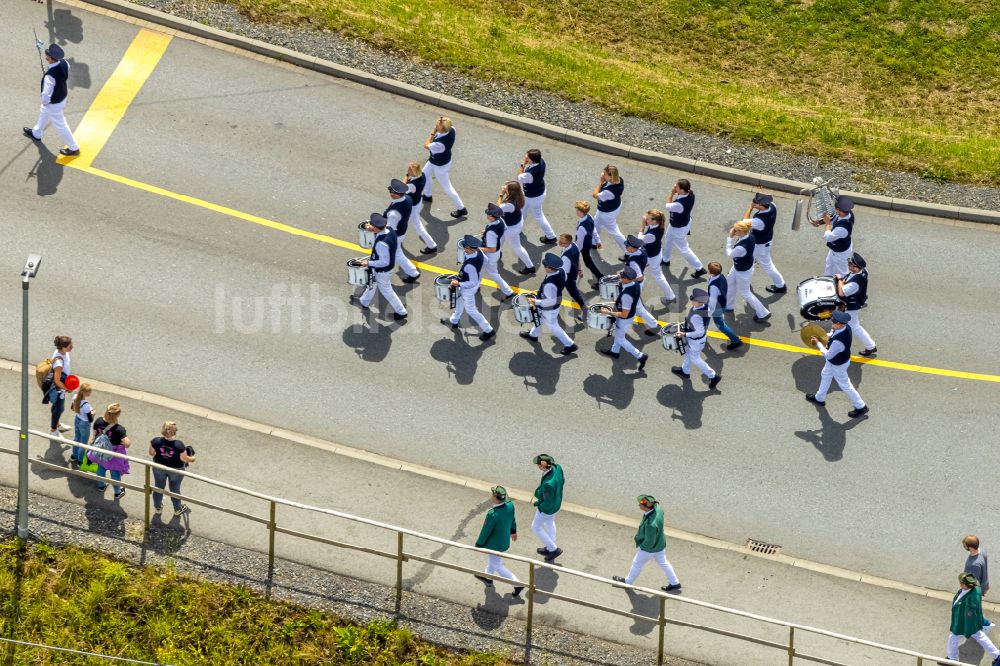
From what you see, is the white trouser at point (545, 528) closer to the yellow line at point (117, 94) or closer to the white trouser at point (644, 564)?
the white trouser at point (644, 564)

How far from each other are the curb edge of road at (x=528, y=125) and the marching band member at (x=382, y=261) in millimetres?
4569

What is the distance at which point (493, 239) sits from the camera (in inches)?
907

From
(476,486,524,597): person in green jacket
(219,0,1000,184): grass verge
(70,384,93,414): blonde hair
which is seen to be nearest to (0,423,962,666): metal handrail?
(476,486,524,597): person in green jacket

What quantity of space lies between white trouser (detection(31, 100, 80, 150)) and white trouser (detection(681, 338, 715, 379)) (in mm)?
10081

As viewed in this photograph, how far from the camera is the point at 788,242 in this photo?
2498 cm

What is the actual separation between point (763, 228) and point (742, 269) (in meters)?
0.73

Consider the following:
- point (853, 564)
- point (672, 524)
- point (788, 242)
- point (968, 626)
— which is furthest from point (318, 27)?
point (968, 626)

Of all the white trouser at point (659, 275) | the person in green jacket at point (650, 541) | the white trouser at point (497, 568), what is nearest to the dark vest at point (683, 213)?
the white trouser at point (659, 275)

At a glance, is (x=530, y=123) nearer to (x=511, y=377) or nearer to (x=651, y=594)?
(x=511, y=377)

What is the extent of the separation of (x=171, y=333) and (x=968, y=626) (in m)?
11.3

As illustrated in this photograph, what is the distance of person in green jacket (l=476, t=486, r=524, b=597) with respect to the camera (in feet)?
61.1

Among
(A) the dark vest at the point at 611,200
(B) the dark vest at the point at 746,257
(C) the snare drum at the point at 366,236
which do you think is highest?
(A) the dark vest at the point at 611,200

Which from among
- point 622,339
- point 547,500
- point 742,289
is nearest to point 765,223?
point 742,289

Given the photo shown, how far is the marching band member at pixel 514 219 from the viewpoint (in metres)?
23.4
